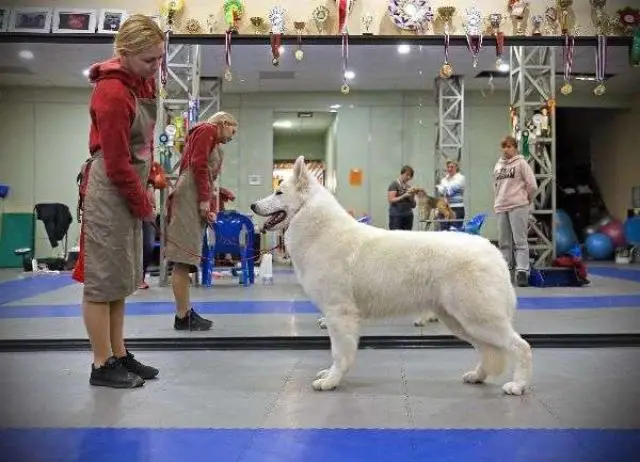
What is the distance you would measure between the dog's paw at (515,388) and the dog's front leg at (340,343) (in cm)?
82

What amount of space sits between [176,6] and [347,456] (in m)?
6.60

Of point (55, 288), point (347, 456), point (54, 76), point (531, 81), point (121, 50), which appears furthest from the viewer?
point (54, 76)

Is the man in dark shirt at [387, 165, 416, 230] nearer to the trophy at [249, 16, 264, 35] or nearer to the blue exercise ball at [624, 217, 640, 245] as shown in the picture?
the trophy at [249, 16, 264, 35]

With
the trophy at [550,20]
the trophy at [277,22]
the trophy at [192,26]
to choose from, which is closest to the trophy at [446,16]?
the trophy at [550,20]

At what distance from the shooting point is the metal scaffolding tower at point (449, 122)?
13961 millimetres

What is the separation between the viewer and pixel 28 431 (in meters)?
2.66

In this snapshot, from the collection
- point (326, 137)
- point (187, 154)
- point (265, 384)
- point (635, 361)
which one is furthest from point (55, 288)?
point (326, 137)

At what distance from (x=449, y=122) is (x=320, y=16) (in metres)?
6.98

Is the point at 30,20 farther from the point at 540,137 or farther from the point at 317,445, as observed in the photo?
the point at 540,137

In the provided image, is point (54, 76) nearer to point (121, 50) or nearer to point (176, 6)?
point (176, 6)

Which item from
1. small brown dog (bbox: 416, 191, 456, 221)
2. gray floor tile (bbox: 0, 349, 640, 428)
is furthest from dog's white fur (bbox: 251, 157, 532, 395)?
small brown dog (bbox: 416, 191, 456, 221)

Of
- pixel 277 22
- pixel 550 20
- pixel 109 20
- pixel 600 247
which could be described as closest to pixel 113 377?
pixel 277 22

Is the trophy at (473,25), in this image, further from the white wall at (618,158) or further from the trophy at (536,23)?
the white wall at (618,158)

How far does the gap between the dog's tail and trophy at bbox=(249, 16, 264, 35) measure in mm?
5617
